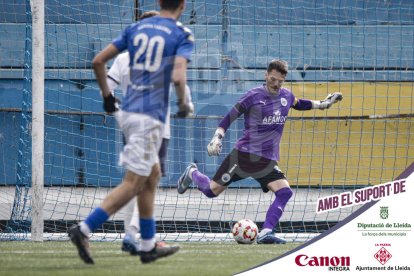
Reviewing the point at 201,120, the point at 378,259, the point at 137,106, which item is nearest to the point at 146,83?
the point at 137,106

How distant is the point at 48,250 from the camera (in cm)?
862

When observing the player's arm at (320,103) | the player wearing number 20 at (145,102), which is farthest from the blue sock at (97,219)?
the player's arm at (320,103)

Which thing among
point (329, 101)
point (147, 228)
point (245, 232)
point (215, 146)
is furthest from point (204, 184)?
point (147, 228)

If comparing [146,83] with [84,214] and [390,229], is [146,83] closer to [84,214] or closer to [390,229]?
[390,229]

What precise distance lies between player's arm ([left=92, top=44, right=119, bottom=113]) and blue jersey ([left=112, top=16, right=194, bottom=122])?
0.23 ft

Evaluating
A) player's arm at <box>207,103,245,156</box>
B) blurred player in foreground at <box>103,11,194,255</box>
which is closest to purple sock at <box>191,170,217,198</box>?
player's arm at <box>207,103,245,156</box>

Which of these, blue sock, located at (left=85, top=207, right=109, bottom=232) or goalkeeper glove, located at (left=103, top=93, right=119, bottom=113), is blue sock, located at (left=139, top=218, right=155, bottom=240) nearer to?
blue sock, located at (left=85, top=207, right=109, bottom=232)

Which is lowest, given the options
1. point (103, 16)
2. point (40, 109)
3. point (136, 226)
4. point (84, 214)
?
point (84, 214)

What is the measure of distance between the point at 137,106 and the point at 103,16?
7.39 m

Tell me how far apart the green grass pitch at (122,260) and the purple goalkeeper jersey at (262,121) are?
133cm

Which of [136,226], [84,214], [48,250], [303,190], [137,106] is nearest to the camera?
[137,106]

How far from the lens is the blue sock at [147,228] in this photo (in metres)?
6.91

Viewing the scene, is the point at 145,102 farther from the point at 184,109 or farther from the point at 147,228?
the point at 147,228

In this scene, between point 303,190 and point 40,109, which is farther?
point 303,190
